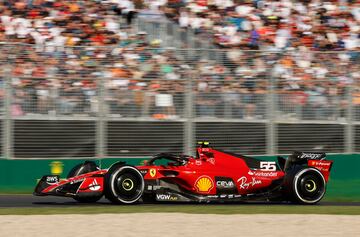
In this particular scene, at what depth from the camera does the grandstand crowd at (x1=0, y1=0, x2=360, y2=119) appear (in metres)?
14.0

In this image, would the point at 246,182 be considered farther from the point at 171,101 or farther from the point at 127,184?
the point at 171,101

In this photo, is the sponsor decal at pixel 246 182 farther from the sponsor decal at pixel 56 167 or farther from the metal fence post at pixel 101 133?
the sponsor decal at pixel 56 167

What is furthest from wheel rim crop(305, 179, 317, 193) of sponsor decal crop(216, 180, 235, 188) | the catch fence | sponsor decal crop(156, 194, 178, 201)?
the catch fence

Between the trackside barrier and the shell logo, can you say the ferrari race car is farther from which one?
the trackside barrier

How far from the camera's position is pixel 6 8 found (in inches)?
621

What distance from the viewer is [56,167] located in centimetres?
1414

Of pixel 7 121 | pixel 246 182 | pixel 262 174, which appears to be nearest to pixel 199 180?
pixel 246 182

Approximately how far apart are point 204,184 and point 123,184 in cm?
128

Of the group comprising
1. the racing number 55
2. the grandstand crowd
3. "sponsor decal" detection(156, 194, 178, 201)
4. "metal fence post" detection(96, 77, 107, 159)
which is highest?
the grandstand crowd

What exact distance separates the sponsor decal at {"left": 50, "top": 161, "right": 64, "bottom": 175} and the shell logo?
3.58 m

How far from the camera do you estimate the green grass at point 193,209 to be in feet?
34.0

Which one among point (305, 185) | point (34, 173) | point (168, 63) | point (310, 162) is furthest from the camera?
point (168, 63)

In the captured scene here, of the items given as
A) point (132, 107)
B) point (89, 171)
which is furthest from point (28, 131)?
point (89, 171)
